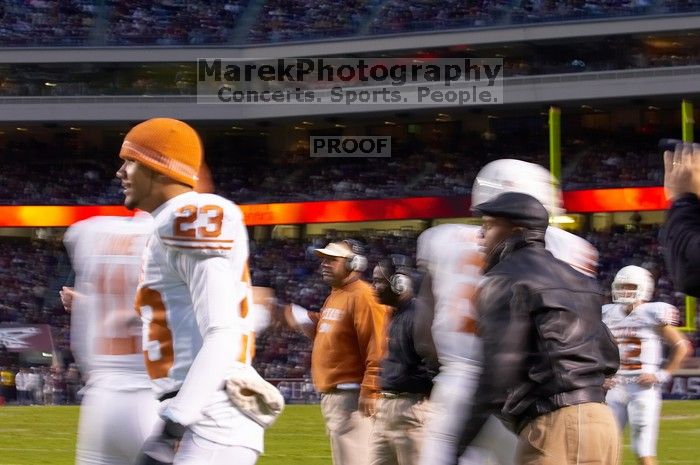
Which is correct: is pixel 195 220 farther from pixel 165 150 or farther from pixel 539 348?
pixel 539 348

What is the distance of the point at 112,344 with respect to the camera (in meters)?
5.25

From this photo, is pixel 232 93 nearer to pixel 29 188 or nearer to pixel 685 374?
pixel 29 188

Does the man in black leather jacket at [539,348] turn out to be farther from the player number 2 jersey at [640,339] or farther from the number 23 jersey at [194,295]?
the player number 2 jersey at [640,339]

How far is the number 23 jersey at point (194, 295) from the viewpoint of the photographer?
12.2 ft

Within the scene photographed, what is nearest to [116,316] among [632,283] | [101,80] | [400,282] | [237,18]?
[400,282]

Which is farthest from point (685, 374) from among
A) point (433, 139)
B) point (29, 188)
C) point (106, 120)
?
point (29, 188)

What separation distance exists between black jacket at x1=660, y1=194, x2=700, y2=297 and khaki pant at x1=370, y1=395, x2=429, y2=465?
4377mm

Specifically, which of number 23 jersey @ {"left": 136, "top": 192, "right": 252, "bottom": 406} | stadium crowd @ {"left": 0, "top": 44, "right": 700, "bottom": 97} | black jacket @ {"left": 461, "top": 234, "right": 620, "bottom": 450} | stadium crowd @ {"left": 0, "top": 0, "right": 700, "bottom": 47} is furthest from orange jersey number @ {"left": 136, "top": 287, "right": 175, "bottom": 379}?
stadium crowd @ {"left": 0, "top": 44, "right": 700, "bottom": 97}

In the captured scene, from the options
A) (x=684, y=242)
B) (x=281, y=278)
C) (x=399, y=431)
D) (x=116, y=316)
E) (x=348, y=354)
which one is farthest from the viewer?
(x=281, y=278)

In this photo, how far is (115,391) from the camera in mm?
5141

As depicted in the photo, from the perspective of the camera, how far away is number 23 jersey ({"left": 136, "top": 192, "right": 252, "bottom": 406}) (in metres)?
3.73

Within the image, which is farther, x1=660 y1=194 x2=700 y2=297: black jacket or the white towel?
the white towel

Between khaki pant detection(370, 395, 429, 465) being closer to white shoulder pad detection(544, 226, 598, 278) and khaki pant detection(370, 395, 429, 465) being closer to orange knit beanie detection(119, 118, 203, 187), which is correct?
white shoulder pad detection(544, 226, 598, 278)

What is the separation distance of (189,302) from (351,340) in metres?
4.86
